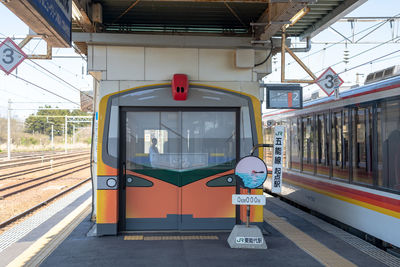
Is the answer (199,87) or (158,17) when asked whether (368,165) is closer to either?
(199,87)

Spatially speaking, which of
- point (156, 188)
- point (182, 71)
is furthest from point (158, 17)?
point (156, 188)

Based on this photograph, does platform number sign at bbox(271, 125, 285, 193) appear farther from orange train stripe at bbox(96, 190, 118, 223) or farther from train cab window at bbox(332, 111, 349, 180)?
orange train stripe at bbox(96, 190, 118, 223)

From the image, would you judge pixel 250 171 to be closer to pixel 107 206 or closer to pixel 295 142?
pixel 107 206

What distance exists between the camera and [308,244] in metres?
6.66

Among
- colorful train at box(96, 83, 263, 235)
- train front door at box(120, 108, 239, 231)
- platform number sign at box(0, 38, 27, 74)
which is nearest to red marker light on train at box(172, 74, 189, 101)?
colorful train at box(96, 83, 263, 235)

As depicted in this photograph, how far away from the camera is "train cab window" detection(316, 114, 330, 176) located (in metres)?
9.47

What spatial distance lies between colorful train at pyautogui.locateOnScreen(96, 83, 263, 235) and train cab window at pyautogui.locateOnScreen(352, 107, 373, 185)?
1.82 metres

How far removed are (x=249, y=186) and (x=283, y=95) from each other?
2.74 m

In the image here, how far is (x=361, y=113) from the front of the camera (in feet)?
25.0

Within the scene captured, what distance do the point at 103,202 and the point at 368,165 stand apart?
173 inches

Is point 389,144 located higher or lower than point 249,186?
higher

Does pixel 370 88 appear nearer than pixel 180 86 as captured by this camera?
No

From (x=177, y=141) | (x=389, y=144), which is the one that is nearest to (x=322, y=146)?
(x=389, y=144)

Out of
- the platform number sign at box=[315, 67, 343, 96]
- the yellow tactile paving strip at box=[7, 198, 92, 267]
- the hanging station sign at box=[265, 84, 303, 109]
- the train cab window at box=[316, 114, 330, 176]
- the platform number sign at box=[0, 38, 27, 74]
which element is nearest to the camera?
the yellow tactile paving strip at box=[7, 198, 92, 267]
